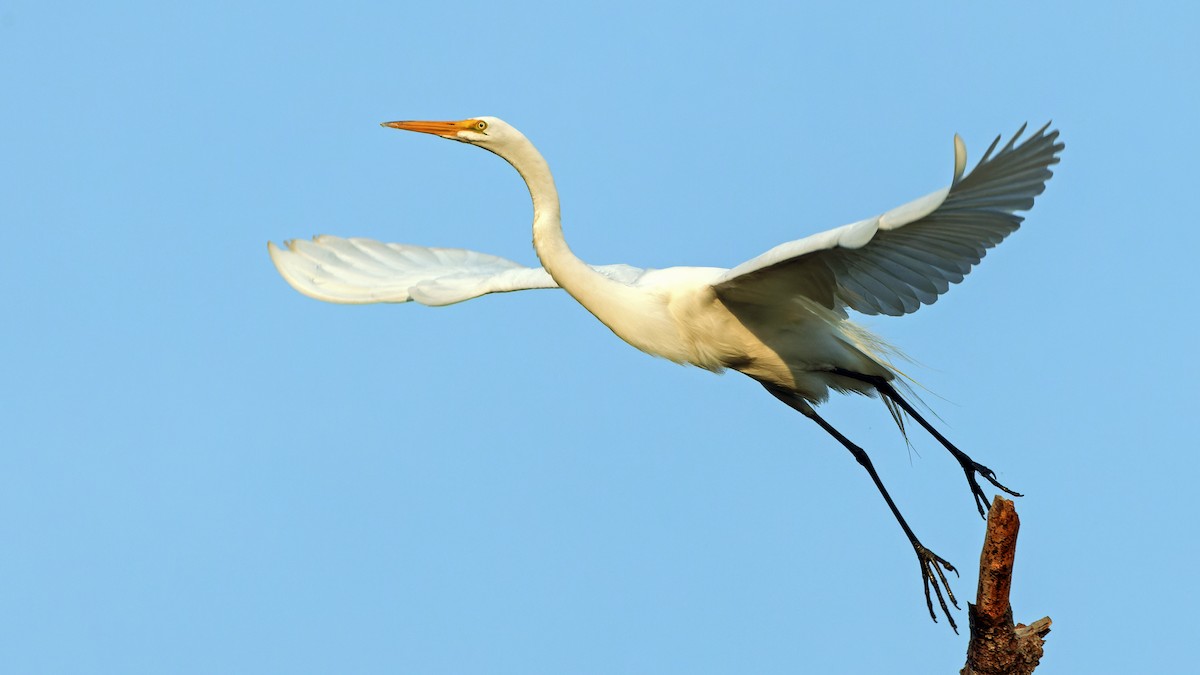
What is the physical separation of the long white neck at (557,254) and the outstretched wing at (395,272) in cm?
63

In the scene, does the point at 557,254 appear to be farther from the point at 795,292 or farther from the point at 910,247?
the point at 910,247

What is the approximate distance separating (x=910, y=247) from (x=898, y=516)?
1.33 meters

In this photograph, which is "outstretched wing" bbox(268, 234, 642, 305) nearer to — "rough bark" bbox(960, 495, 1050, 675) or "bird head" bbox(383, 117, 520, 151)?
"bird head" bbox(383, 117, 520, 151)

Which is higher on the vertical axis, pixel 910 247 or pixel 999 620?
pixel 910 247

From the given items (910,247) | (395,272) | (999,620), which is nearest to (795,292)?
(910,247)

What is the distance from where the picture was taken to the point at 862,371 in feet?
18.0

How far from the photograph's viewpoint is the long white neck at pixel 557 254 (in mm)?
5125

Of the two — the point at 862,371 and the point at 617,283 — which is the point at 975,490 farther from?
the point at 617,283

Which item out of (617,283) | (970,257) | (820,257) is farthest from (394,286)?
(970,257)

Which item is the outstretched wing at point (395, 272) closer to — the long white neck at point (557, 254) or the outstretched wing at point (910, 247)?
the long white neck at point (557, 254)

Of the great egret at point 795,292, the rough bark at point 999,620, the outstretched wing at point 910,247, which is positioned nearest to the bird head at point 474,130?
the great egret at point 795,292

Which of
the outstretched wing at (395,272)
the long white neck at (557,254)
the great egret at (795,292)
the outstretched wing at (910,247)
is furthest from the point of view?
the outstretched wing at (395,272)

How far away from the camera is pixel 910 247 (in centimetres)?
448

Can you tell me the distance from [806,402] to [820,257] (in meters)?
1.07
